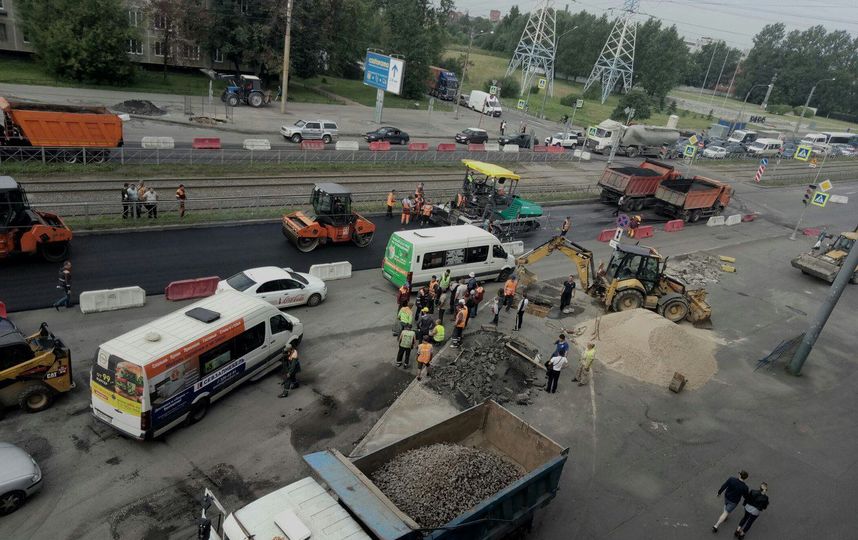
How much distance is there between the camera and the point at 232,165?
29516mm

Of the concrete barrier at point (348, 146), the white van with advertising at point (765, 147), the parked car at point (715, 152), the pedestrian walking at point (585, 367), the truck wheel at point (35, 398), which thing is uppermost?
the white van with advertising at point (765, 147)

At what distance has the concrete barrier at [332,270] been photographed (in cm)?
1950

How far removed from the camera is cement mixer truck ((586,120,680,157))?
53531mm

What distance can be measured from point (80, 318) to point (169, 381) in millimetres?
6134

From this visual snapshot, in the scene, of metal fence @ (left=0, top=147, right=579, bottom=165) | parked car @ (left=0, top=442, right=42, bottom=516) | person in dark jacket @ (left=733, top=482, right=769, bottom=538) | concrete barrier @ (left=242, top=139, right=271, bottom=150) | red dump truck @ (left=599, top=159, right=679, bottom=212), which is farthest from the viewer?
red dump truck @ (left=599, top=159, right=679, bottom=212)

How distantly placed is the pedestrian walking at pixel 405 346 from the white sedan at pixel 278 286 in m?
3.71

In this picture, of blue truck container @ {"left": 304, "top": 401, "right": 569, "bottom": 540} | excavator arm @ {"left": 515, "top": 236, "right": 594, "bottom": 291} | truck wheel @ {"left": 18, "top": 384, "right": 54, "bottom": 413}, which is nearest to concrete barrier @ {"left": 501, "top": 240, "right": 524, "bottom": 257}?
excavator arm @ {"left": 515, "top": 236, "right": 594, "bottom": 291}

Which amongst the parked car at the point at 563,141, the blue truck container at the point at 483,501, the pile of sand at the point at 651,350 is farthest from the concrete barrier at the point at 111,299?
the parked car at the point at 563,141

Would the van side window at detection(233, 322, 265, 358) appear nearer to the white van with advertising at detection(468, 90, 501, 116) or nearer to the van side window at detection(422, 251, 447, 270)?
the van side window at detection(422, 251, 447, 270)

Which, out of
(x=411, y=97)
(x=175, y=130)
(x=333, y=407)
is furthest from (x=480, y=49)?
(x=333, y=407)

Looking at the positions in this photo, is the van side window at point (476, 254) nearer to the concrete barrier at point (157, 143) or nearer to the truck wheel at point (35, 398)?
the truck wheel at point (35, 398)

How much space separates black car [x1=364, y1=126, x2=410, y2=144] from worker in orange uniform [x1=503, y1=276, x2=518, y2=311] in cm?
2470

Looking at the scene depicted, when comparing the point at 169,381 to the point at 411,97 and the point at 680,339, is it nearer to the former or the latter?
the point at 680,339

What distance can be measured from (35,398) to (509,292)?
43.1 feet
